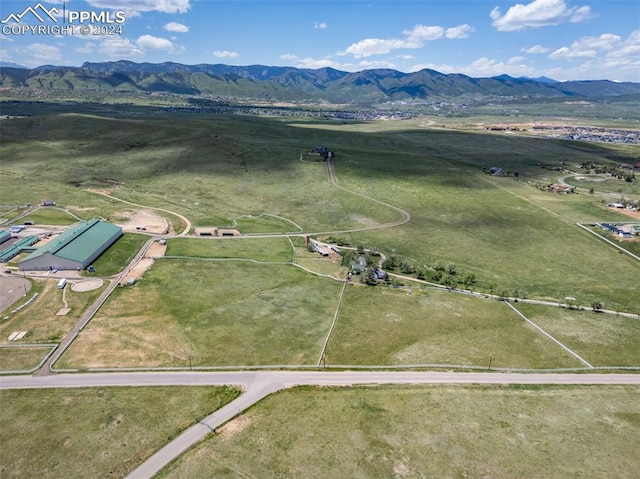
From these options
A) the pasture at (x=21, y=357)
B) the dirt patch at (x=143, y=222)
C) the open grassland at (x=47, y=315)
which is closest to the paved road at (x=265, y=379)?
the pasture at (x=21, y=357)

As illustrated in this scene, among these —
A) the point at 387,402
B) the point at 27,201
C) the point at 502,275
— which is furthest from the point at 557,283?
the point at 27,201

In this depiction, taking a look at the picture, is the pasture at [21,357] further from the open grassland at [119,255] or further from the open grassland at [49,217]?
the open grassland at [49,217]

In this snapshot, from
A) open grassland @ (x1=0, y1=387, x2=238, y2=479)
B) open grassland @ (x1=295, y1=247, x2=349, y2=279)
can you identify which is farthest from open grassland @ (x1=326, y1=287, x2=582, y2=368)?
open grassland @ (x1=0, y1=387, x2=238, y2=479)

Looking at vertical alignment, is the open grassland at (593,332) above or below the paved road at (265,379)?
below

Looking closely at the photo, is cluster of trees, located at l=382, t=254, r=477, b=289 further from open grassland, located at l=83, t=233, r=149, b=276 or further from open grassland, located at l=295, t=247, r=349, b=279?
open grassland, located at l=83, t=233, r=149, b=276

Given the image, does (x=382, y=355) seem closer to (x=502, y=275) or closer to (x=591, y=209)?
(x=502, y=275)
